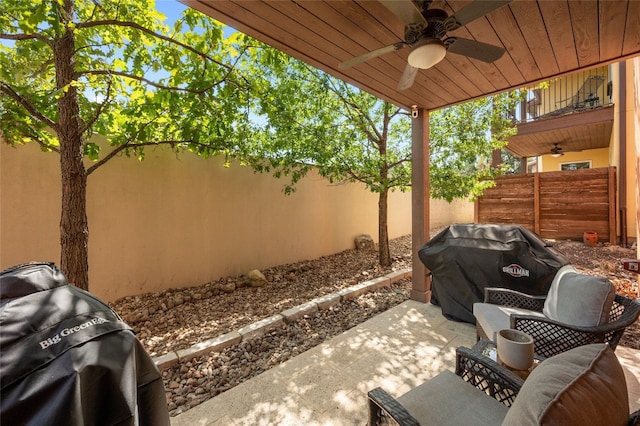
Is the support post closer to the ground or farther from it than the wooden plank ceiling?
closer to the ground

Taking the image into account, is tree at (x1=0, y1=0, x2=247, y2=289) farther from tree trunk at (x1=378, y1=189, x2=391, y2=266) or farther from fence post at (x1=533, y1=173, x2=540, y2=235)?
A: fence post at (x1=533, y1=173, x2=540, y2=235)

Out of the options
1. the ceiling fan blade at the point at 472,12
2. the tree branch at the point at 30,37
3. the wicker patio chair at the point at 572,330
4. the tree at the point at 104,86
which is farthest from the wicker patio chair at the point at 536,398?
the tree branch at the point at 30,37

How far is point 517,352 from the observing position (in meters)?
1.42

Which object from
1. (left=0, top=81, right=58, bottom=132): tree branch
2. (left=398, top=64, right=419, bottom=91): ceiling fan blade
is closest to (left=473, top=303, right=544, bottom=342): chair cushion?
(left=398, top=64, right=419, bottom=91): ceiling fan blade

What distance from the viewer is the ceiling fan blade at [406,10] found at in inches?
64.7

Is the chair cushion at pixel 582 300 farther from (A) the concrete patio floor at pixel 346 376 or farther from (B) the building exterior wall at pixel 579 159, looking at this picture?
(B) the building exterior wall at pixel 579 159

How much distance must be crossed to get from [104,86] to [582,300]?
4.62 metres

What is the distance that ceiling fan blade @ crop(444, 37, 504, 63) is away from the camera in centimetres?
197

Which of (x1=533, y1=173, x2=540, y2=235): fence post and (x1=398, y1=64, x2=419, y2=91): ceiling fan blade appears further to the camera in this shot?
(x1=533, y1=173, x2=540, y2=235): fence post

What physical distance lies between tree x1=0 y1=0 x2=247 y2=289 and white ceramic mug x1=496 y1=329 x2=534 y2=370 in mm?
3204

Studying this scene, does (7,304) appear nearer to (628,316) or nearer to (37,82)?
(628,316)

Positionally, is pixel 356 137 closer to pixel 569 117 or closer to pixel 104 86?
pixel 104 86

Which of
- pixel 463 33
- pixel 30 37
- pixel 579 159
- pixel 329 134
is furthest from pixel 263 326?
pixel 579 159

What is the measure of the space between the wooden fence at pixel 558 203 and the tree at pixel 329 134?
460cm
